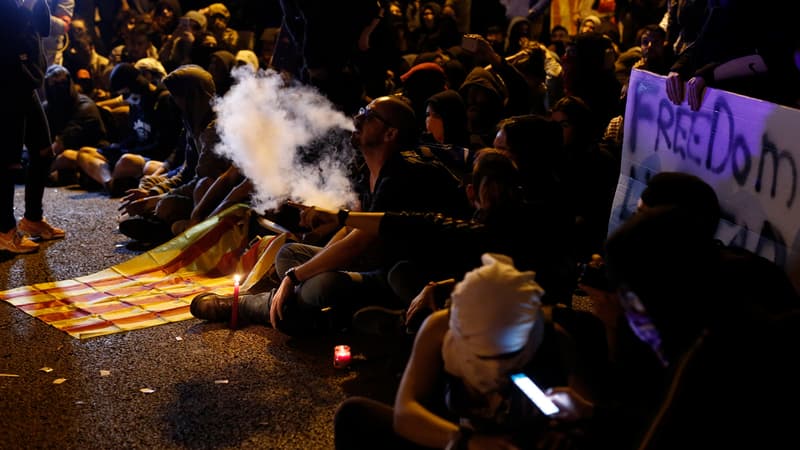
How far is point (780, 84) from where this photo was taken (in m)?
4.52

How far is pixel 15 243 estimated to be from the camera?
290 inches

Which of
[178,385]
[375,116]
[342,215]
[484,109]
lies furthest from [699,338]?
[484,109]

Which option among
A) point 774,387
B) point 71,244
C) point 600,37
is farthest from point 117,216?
point 774,387

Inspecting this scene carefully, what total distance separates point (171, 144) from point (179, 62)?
265 centimetres

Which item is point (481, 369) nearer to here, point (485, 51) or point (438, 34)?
point (485, 51)

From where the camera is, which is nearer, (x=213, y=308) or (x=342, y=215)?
(x=342, y=215)

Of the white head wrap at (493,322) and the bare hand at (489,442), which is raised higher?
the white head wrap at (493,322)

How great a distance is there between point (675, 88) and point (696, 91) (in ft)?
0.63

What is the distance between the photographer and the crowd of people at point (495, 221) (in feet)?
7.96

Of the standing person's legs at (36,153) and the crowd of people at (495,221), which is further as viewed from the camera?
the standing person's legs at (36,153)

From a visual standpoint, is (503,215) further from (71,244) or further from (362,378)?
(71,244)

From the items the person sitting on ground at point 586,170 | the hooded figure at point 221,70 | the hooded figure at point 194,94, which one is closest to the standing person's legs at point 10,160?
the hooded figure at point 194,94

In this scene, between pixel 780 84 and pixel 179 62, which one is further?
pixel 179 62

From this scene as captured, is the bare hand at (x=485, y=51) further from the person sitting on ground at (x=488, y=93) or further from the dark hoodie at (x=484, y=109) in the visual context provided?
the dark hoodie at (x=484, y=109)
